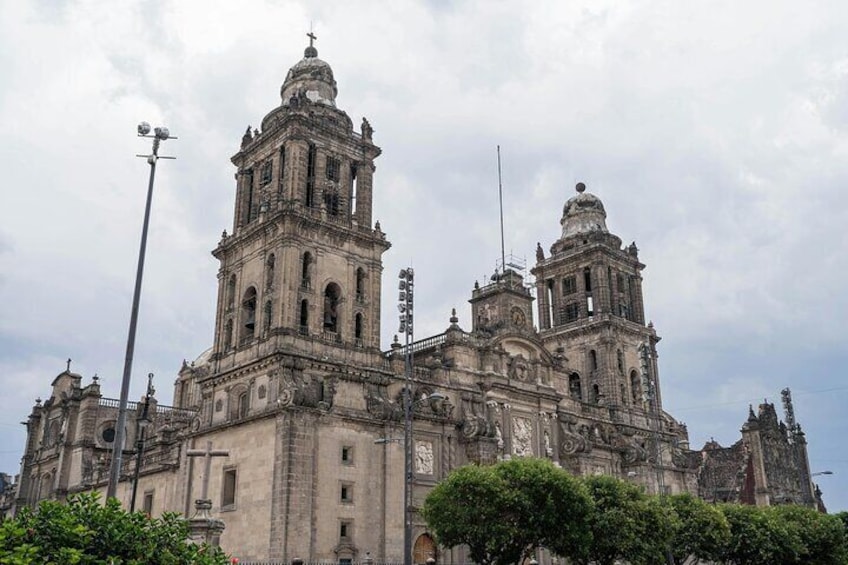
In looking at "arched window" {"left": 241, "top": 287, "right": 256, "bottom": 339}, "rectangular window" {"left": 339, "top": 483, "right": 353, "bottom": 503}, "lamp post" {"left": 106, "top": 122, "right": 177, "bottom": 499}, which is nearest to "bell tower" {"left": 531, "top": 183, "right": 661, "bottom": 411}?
"rectangular window" {"left": 339, "top": 483, "right": 353, "bottom": 503}

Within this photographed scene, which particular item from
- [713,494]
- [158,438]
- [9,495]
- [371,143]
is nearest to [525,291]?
[371,143]

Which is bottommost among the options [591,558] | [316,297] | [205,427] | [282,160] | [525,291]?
[591,558]

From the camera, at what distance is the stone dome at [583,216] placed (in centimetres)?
7281

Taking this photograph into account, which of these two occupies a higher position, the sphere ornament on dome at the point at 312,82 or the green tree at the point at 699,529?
the sphere ornament on dome at the point at 312,82

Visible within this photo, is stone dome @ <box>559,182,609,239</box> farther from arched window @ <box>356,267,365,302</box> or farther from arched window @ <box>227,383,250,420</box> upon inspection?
arched window @ <box>227,383,250,420</box>

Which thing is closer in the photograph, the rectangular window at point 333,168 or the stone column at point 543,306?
the rectangular window at point 333,168

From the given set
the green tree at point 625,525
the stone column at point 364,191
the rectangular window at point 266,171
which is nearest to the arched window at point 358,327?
the stone column at point 364,191

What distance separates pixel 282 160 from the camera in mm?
50406

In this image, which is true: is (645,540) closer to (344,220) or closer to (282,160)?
(344,220)

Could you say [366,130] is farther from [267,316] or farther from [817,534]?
[817,534]

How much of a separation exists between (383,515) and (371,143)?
23.5 metres

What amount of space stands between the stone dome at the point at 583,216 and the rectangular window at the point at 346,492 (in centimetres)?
3686

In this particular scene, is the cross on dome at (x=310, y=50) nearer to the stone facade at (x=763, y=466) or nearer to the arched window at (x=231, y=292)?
the arched window at (x=231, y=292)

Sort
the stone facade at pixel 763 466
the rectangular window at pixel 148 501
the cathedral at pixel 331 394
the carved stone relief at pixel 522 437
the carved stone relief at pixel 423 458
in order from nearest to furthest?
1. the cathedral at pixel 331 394
2. the carved stone relief at pixel 423 458
3. the rectangular window at pixel 148 501
4. the carved stone relief at pixel 522 437
5. the stone facade at pixel 763 466
